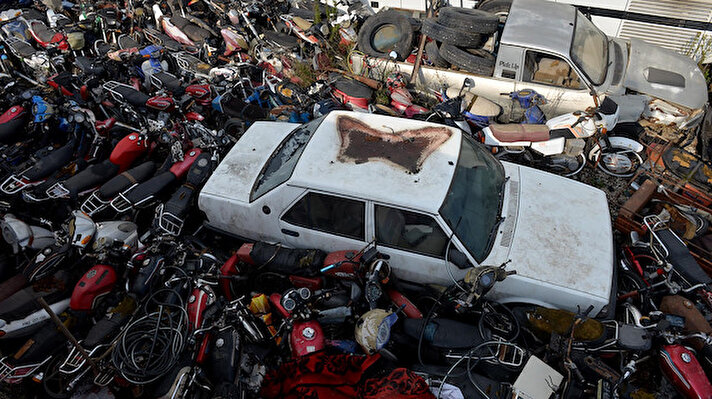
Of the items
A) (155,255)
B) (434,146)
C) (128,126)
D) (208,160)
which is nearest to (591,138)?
(434,146)

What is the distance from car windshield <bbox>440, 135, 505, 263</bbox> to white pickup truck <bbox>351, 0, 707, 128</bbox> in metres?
2.47

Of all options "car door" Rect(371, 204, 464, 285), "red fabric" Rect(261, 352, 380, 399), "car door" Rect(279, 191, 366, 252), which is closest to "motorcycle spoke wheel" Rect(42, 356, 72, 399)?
"red fabric" Rect(261, 352, 380, 399)

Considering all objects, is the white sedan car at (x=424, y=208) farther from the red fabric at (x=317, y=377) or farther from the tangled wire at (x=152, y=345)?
the tangled wire at (x=152, y=345)

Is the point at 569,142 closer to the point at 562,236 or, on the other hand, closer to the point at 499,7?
the point at 562,236

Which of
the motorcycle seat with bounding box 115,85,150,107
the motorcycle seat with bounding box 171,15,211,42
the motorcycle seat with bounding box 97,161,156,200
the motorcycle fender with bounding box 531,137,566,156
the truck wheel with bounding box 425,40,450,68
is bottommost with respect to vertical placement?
the motorcycle seat with bounding box 97,161,156,200

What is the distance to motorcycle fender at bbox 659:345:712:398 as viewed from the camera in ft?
12.6

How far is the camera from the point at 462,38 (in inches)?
281

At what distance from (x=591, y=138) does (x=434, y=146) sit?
3.13m

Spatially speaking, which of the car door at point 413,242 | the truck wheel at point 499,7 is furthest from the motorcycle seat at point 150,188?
the truck wheel at point 499,7

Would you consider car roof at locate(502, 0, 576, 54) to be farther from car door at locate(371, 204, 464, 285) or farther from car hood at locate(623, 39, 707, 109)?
car door at locate(371, 204, 464, 285)

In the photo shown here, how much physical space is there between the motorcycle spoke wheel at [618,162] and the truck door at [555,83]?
2.70ft

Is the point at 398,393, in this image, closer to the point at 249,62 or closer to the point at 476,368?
the point at 476,368

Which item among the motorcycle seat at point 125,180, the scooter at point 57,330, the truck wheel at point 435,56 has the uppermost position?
the truck wheel at point 435,56

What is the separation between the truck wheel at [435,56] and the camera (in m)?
7.41
